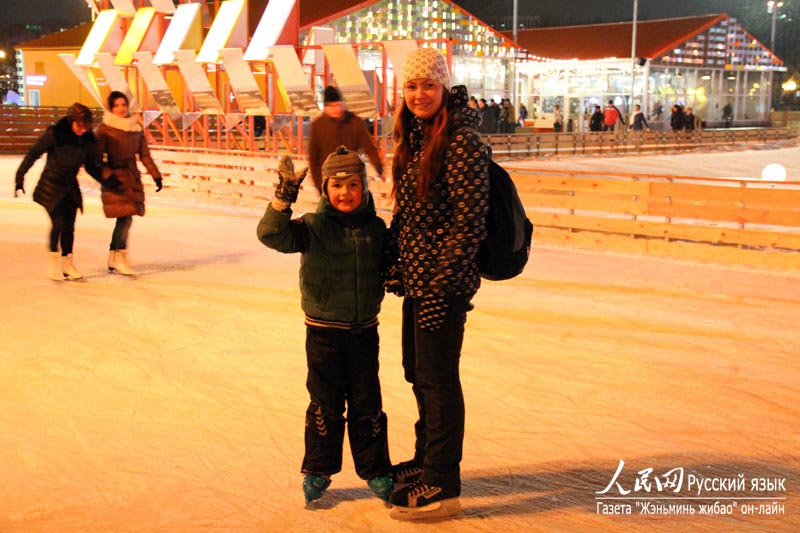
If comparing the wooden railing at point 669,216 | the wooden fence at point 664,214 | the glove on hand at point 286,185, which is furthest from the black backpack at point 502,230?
the wooden fence at point 664,214

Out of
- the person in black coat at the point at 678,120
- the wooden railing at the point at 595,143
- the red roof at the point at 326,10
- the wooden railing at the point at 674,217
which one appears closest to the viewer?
the wooden railing at the point at 674,217

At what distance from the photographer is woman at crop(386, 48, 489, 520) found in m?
2.72

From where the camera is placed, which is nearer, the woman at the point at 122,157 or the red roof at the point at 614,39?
the woman at the point at 122,157

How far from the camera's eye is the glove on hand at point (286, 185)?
9.14 ft

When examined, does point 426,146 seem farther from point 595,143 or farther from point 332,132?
point 595,143

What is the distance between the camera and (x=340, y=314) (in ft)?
9.78

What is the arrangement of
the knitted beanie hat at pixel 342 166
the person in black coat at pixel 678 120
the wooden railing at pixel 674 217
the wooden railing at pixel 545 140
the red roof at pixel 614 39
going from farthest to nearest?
the red roof at pixel 614 39
the person in black coat at pixel 678 120
the wooden railing at pixel 545 140
the wooden railing at pixel 674 217
the knitted beanie hat at pixel 342 166

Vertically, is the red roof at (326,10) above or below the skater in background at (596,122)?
above

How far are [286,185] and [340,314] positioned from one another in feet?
1.52

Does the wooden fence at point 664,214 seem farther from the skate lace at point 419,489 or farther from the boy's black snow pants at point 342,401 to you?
the skate lace at point 419,489

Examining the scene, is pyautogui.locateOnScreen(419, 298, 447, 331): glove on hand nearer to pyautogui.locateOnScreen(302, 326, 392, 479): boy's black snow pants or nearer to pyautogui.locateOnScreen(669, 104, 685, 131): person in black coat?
pyautogui.locateOnScreen(302, 326, 392, 479): boy's black snow pants

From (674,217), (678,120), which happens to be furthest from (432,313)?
(678,120)

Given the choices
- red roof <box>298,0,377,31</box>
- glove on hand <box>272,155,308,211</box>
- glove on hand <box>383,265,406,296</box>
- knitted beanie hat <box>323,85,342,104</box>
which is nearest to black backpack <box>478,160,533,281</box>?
glove on hand <box>383,265,406,296</box>

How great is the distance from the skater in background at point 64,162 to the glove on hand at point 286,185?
4.33 metres
